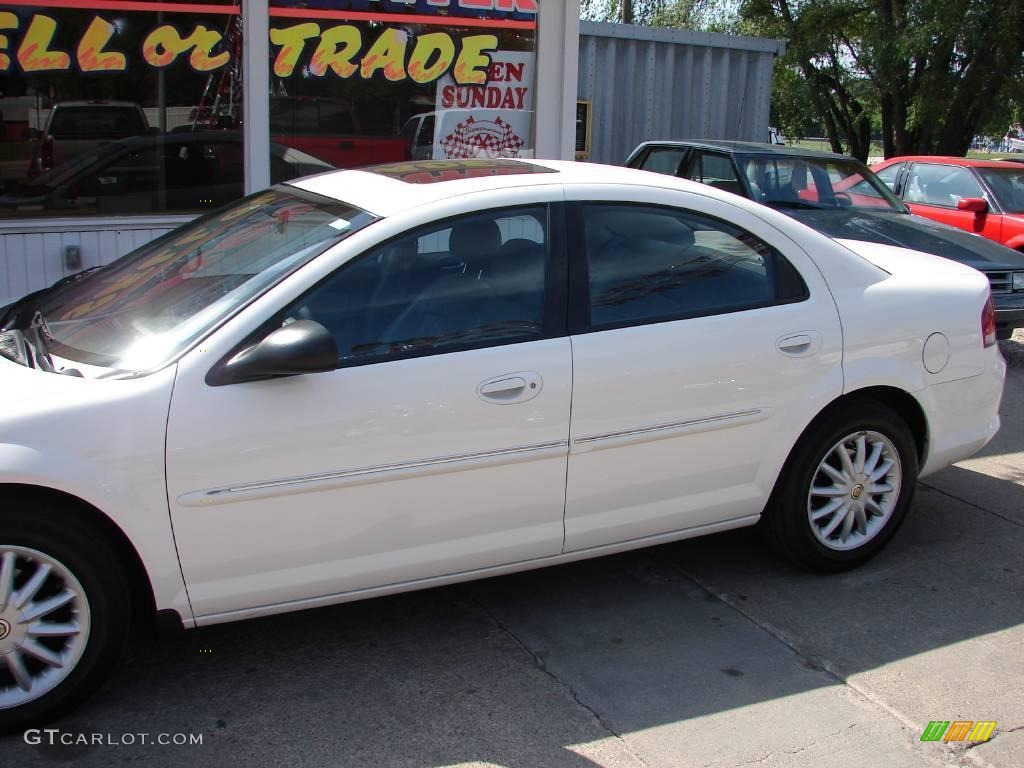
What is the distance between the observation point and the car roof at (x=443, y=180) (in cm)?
377

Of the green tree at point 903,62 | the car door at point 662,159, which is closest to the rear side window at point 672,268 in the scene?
the car door at point 662,159

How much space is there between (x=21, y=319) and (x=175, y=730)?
65.4 inches

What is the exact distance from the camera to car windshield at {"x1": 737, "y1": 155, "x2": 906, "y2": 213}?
8.88 meters

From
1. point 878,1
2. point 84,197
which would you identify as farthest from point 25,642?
point 878,1

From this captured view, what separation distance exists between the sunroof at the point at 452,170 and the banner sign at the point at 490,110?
3813 millimetres

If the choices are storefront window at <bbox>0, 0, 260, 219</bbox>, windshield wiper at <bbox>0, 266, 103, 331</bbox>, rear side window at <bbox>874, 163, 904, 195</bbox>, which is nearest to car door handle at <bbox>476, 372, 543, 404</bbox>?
windshield wiper at <bbox>0, 266, 103, 331</bbox>

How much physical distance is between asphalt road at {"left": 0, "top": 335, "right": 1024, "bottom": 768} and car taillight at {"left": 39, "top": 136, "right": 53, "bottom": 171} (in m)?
4.11

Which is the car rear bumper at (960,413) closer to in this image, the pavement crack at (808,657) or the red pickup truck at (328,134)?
the pavement crack at (808,657)

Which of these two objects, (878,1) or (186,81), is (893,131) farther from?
(186,81)

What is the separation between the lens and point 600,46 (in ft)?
41.5

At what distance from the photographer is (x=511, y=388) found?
3568 millimetres

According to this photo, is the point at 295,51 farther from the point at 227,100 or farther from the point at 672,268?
the point at 672,268

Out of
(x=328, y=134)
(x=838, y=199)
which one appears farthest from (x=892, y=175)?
(x=328, y=134)

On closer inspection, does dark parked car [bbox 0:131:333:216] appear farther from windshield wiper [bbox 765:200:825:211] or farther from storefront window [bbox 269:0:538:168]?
windshield wiper [bbox 765:200:825:211]
